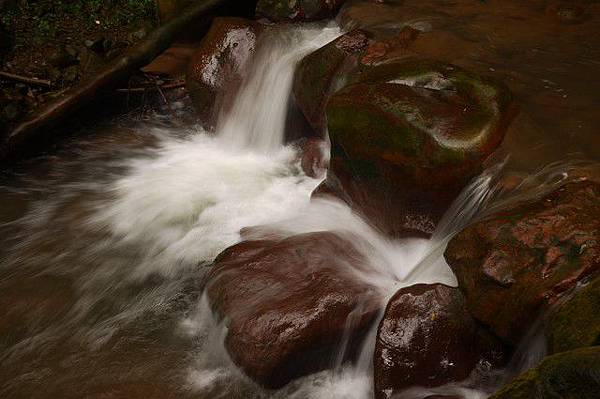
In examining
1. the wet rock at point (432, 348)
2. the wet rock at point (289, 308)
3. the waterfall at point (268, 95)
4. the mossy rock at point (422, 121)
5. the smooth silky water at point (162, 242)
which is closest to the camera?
the wet rock at point (432, 348)

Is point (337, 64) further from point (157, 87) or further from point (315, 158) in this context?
point (157, 87)

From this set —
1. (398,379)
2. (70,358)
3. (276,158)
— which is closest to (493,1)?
(276,158)

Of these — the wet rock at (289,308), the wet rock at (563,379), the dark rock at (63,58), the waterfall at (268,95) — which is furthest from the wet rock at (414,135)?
the dark rock at (63,58)

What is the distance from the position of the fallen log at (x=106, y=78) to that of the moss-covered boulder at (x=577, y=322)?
21.2ft

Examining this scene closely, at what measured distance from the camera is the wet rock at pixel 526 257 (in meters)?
3.25

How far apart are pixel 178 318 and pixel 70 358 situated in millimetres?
921

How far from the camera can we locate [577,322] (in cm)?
272

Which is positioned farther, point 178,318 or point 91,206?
point 91,206

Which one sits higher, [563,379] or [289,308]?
[563,379]

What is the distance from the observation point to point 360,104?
480cm

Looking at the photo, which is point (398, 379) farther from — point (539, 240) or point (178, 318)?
point (178, 318)

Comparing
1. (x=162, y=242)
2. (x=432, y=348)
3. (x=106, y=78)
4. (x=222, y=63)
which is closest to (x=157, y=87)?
(x=106, y=78)

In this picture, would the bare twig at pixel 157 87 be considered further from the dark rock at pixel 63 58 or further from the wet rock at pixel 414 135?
the wet rock at pixel 414 135

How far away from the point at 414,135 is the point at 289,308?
1.81m
